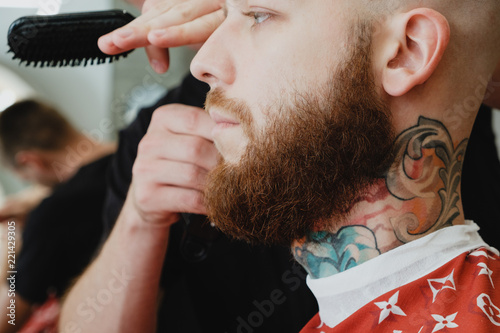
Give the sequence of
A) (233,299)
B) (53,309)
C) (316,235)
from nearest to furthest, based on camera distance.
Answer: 1. (316,235)
2. (233,299)
3. (53,309)

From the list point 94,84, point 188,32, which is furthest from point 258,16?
point 94,84

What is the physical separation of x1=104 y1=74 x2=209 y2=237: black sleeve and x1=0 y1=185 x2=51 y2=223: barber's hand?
101 cm

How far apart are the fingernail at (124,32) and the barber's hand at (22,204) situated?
156 cm

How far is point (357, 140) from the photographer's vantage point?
0.98 metres

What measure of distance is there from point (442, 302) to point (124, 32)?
33.3 inches

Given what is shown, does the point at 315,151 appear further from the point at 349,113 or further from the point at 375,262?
the point at 375,262

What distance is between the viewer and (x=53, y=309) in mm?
2037

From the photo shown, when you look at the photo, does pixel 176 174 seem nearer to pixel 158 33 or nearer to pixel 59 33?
pixel 158 33

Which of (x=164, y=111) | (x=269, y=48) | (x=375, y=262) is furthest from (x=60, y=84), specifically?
(x=375, y=262)

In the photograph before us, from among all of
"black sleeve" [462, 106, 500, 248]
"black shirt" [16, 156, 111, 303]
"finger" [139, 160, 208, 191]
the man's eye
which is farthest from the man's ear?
"black shirt" [16, 156, 111, 303]

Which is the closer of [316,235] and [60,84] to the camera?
[316,235]

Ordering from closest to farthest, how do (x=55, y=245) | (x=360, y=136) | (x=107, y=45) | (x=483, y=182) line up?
(x=360, y=136), (x=107, y=45), (x=483, y=182), (x=55, y=245)

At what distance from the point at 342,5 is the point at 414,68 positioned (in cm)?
19

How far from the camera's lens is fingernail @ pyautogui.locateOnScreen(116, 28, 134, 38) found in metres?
1.07
